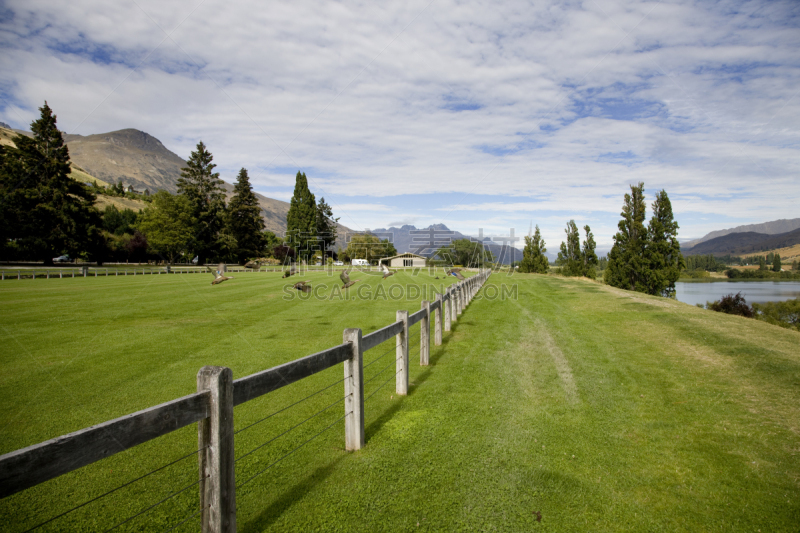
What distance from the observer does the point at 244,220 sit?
79.1 meters

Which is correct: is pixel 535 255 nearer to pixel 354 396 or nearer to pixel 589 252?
pixel 589 252

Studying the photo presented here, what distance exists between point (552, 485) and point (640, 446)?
162 centimetres

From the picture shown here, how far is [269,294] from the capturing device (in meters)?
21.5

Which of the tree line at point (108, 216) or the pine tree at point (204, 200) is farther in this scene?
the pine tree at point (204, 200)

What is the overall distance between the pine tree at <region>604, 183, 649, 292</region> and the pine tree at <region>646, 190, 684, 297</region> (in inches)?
27.5

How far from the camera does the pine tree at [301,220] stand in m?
88.6

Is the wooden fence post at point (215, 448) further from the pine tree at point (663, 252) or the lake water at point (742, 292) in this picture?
the lake water at point (742, 292)

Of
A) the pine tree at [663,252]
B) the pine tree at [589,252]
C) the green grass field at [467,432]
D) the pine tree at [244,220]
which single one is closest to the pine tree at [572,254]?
Answer: the pine tree at [589,252]

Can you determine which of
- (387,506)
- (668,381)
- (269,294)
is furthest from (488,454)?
(269,294)

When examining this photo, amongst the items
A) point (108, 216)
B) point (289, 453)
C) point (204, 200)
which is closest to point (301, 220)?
point (204, 200)

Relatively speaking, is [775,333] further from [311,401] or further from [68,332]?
[68,332]

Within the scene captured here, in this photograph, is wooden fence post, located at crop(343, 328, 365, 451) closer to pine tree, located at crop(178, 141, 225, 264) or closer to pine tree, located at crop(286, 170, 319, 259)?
pine tree, located at crop(178, 141, 225, 264)

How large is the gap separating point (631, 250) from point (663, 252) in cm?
273

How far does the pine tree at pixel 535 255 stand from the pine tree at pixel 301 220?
4860 cm
